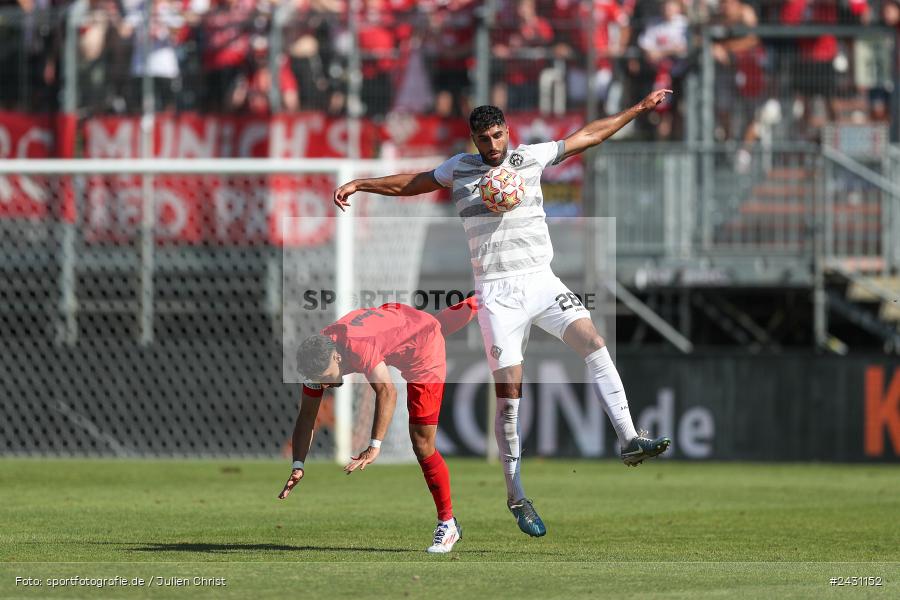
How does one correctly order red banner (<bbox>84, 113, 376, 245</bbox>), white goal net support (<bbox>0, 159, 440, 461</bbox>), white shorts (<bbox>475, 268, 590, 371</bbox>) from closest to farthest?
white shorts (<bbox>475, 268, 590, 371</bbox>), white goal net support (<bbox>0, 159, 440, 461</bbox>), red banner (<bbox>84, 113, 376, 245</bbox>)

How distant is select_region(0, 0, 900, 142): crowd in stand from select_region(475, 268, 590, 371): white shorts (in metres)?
9.18

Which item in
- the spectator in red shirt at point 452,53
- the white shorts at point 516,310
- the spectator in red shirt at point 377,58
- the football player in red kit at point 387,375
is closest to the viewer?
the football player in red kit at point 387,375

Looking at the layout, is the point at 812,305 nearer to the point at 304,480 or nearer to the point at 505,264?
the point at 304,480

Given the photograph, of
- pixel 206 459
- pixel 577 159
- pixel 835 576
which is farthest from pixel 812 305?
pixel 835 576

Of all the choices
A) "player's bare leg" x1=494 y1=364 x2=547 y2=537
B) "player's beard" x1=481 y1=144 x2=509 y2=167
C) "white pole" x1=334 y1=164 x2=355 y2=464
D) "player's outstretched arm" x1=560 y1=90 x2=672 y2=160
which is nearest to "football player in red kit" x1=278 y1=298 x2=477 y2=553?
"player's bare leg" x1=494 y1=364 x2=547 y2=537

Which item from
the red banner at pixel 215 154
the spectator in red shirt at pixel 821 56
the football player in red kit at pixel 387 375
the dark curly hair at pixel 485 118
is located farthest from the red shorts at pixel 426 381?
the spectator in red shirt at pixel 821 56

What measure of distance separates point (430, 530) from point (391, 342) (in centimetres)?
159

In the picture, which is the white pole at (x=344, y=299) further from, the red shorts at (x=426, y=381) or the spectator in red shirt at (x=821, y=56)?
the red shorts at (x=426, y=381)

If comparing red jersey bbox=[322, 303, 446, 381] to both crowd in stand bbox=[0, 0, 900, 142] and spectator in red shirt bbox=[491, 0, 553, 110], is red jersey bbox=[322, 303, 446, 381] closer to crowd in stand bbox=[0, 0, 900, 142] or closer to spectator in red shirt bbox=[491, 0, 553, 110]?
crowd in stand bbox=[0, 0, 900, 142]

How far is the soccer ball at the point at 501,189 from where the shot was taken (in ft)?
31.7

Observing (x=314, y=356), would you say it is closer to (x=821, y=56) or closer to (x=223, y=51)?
(x=223, y=51)

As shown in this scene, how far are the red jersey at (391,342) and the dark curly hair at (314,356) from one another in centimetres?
12

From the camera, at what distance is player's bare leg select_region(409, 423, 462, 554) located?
31.3ft

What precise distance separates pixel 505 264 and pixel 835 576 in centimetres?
279
